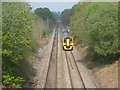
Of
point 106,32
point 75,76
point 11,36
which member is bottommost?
point 75,76

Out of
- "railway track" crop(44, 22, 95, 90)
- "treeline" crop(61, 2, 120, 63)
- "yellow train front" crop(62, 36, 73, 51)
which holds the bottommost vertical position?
"railway track" crop(44, 22, 95, 90)

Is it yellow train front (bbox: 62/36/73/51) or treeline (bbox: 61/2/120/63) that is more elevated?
treeline (bbox: 61/2/120/63)

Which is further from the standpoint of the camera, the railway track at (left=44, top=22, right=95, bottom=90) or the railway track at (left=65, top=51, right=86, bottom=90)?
the railway track at (left=44, top=22, right=95, bottom=90)

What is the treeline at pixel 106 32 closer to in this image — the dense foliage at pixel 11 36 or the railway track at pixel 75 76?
the railway track at pixel 75 76

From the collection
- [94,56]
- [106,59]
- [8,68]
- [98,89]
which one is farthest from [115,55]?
[8,68]

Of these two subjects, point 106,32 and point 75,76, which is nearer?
point 75,76

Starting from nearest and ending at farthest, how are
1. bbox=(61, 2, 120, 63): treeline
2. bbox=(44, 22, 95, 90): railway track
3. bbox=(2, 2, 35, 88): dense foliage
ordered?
bbox=(2, 2, 35, 88): dense foliage → bbox=(44, 22, 95, 90): railway track → bbox=(61, 2, 120, 63): treeline

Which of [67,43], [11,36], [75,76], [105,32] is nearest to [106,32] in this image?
[105,32]

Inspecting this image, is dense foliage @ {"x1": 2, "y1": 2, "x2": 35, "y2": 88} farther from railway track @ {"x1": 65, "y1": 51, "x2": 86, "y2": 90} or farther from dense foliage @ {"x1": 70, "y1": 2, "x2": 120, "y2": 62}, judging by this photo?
dense foliage @ {"x1": 70, "y1": 2, "x2": 120, "y2": 62}

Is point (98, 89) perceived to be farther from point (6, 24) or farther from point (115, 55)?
point (6, 24)

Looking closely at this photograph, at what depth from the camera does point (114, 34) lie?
70.7ft

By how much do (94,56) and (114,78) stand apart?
729 centimetres

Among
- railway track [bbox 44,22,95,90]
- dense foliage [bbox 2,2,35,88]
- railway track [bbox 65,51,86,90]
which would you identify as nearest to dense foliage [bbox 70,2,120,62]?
railway track [bbox 65,51,86,90]

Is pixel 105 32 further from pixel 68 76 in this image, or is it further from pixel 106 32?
pixel 68 76
